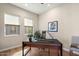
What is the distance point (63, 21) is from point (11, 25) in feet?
4.76

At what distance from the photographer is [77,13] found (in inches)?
121

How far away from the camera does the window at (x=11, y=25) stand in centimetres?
297

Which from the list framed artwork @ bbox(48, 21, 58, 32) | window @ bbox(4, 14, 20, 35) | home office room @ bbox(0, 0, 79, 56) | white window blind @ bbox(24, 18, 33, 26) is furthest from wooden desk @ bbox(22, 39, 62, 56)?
white window blind @ bbox(24, 18, 33, 26)

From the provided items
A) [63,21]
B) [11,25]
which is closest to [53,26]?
[63,21]

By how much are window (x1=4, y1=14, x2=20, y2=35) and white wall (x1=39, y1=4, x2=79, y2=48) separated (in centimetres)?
65

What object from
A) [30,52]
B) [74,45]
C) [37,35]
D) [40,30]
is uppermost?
[40,30]

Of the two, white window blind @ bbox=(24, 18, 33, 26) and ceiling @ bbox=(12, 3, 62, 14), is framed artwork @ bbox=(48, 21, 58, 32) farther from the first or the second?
white window blind @ bbox=(24, 18, 33, 26)

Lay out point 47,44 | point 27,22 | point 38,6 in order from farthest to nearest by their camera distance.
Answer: point 27,22, point 47,44, point 38,6

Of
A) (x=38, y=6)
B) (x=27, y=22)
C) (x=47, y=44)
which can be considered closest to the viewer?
(x=38, y=6)

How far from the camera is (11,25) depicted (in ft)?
9.86

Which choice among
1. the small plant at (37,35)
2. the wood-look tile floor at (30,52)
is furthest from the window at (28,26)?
the wood-look tile floor at (30,52)

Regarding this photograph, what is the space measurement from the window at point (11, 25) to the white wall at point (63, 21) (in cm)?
65

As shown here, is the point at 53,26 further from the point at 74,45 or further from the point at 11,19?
the point at 11,19

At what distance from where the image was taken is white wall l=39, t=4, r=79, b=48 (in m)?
3.05
